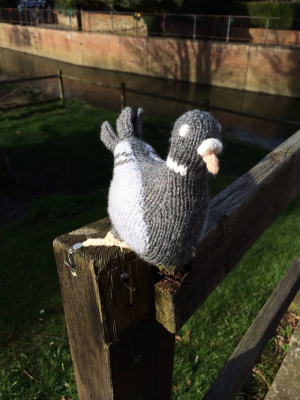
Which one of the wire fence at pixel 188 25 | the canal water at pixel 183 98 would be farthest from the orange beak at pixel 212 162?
the wire fence at pixel 188 25

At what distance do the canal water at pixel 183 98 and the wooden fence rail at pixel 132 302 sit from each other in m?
6.28

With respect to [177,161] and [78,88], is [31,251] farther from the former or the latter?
[78,88]

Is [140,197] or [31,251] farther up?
[140,197]

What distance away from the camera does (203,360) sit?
2.43m

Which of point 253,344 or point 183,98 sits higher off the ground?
point 253,344

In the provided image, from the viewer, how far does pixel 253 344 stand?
70.5 inches

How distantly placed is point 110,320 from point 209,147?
51 centimetres

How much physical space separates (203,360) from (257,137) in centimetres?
709

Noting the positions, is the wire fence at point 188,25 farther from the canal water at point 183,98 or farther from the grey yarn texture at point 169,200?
the grey yarn texture at point 169,200

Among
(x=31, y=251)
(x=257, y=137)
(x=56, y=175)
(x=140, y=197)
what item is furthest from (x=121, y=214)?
(x=257, y=137)

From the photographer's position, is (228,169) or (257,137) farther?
(257,137)

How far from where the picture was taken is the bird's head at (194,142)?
72 cm

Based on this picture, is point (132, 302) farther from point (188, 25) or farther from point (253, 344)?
point (188, 25)

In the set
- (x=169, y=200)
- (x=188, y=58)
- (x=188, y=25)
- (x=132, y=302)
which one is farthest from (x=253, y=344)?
(x=188, y=25)
